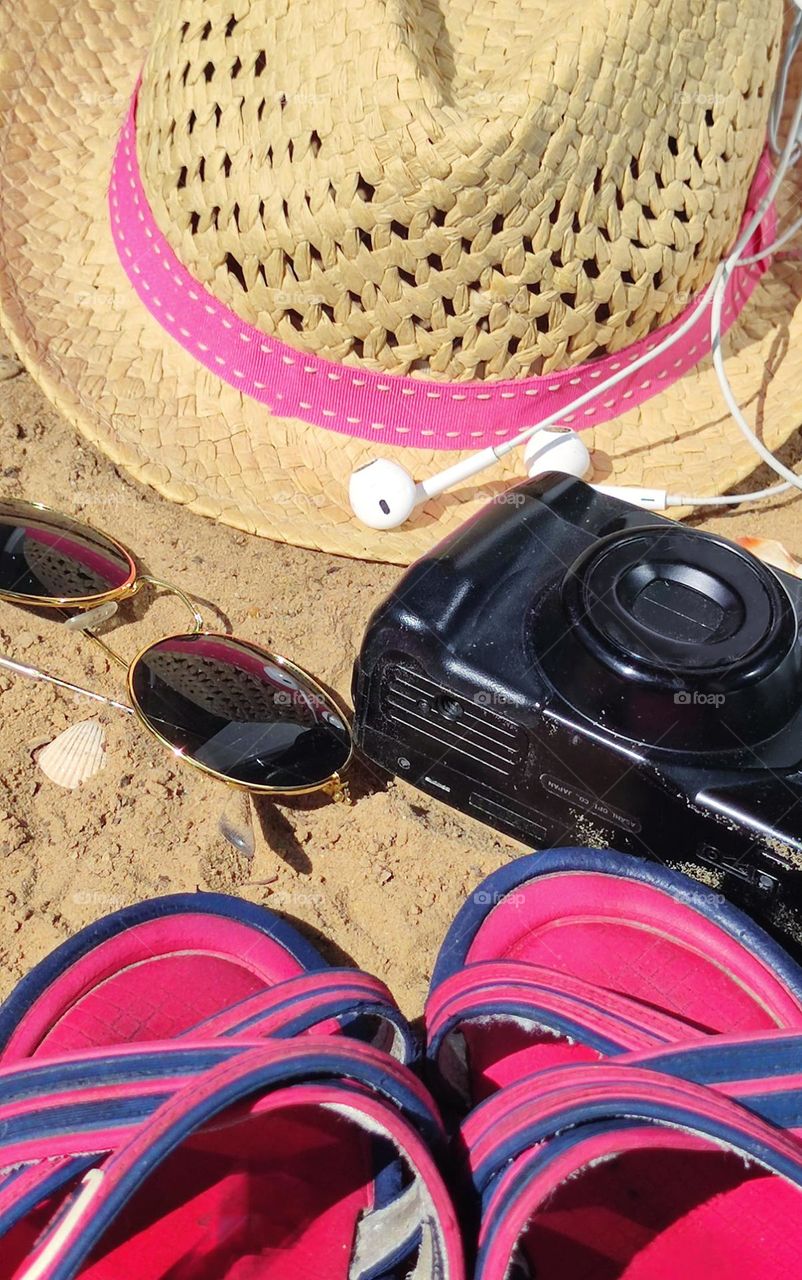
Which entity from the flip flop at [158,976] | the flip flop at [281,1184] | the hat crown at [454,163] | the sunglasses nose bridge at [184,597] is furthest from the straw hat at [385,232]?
the flip flop at [281,1184]

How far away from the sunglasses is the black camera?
12 centimetres

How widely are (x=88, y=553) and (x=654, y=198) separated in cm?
82

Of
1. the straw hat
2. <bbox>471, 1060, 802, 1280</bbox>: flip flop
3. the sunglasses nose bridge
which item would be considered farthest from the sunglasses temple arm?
<bbox>471, 1060, 802, 1280</bbox>: flip flop

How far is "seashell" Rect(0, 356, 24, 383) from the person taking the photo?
5.48 ft

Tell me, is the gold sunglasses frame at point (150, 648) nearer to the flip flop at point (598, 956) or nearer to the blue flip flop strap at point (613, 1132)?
the flip flop at point (598, 956)

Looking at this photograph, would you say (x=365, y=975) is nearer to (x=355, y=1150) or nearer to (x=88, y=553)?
(x=355, y=1150)

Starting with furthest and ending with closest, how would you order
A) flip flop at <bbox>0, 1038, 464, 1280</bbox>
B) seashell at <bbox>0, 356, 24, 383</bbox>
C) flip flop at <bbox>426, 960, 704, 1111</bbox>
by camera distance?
seashell at <bbox>0, 356, 24, 383</bbox>, flip flop at <bbox>426, 960, 704, 1111</bbox>, flip flop at <bbox>0, 1038, 464, 1280</bbox>

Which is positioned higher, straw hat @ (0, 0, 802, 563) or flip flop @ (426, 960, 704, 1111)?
straw hat @ (0, 0, 802, 563)

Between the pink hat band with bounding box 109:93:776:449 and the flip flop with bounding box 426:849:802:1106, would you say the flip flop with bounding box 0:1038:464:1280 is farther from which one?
the pink hat band with bounding box 109:93:776:449

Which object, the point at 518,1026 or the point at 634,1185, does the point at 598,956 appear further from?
the point at 634,1185

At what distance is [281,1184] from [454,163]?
1016 mm

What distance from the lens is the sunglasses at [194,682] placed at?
4.14 feet

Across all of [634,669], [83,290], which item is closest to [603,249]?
[634,669]

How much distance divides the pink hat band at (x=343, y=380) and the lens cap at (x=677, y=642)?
411 mm
